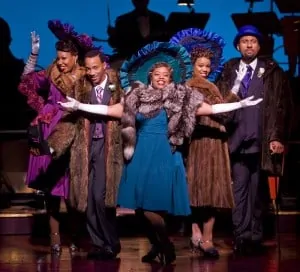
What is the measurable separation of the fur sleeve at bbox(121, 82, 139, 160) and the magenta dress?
70 cm

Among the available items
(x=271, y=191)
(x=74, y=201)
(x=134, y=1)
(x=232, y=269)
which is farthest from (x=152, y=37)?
(x=232, y=269)

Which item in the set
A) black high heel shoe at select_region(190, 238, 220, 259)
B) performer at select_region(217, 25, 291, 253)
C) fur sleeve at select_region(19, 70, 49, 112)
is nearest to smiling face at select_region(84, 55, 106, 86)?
fur sleeve at select_region(19, 70, 49, 112)

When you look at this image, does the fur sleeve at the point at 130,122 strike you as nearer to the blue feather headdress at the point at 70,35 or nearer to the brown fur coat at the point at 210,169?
the brown fur coat at the point at 210,169

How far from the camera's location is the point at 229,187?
7223 millimetres

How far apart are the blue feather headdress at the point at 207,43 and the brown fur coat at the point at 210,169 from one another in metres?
0.42

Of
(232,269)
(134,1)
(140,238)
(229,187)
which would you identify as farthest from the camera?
(134,1)

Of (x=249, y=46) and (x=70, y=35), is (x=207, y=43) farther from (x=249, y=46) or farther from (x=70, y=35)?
(x=70, y=35)

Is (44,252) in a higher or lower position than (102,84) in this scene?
lower

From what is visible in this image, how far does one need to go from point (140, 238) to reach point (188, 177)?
4.32 ft

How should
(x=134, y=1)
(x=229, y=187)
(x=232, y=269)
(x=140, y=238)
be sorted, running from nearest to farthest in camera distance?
(x=232, y=269)
(x=229, y=187)
(x=140, y=238)
(x=134, y=1)

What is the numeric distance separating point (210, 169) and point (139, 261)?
79 cm

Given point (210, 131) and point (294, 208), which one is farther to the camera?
point (294, 208)

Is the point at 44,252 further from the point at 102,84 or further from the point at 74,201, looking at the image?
the point at 102,84

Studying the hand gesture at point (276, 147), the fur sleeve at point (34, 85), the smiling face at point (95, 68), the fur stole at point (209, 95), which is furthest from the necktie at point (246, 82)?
the fur sleeve at point (34, 85)
